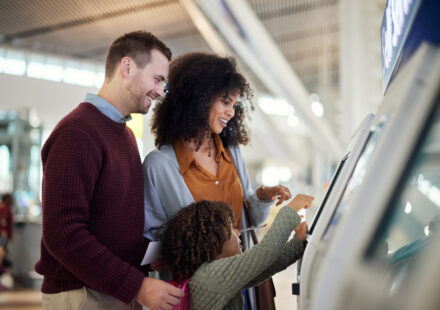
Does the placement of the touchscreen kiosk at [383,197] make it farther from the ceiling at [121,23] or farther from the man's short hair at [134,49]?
the ceiling at [121,23]

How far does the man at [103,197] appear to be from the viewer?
1318mm

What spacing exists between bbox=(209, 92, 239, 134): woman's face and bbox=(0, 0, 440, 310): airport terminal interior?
25 centimetres

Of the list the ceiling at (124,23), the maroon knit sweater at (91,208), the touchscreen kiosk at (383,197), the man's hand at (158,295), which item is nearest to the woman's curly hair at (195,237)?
the maroon knit sweater at (91,208)

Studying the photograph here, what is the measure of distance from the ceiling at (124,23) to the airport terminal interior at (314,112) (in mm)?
50

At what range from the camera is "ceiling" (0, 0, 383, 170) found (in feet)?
34.3

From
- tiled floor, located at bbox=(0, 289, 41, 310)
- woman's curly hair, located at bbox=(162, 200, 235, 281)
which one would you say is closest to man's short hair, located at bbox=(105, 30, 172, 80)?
woman's curly hair, located at bbox=(162, 200, 235, 281)

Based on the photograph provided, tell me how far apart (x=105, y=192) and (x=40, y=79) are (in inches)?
520

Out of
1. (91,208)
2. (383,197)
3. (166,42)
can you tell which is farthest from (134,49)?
(166,42)

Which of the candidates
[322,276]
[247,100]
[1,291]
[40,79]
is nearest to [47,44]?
[40,79]

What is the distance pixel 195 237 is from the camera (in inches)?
63.4

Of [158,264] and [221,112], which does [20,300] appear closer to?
[158,264]

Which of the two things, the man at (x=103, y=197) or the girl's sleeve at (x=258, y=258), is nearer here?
the man at (x=103, y=197)

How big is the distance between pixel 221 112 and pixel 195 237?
559 millimetres

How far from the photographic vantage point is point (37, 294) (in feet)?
21.3
